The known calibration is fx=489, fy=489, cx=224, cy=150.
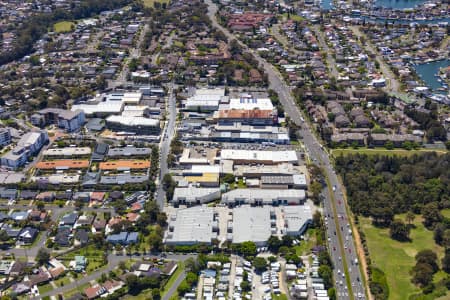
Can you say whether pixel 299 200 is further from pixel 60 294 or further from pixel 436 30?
pixel 436 30

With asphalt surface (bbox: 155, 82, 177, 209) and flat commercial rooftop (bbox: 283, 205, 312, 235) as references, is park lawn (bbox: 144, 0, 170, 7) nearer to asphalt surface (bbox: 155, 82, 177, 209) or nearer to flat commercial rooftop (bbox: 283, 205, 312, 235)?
asphalt surface (bbox: 155, 82, 177, 209)

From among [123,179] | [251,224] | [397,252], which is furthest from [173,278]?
[397,252]

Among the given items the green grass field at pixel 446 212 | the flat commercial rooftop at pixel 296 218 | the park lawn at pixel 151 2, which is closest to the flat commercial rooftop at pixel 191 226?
the flat commercial rooftop at pixel 296 218

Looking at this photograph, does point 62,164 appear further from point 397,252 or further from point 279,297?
point 397,252

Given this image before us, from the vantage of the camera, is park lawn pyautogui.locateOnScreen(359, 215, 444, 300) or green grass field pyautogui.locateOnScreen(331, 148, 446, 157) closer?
park lawn pyautogui.locateOnScreen(359, 215, 444, 300)

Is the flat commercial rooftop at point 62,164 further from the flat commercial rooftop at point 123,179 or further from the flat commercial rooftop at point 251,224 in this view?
the flat commercial rooftop at point 251,224

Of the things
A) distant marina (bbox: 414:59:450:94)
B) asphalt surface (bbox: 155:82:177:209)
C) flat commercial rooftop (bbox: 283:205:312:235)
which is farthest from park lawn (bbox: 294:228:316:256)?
distant marina (bbox: 414:59:450:94)
